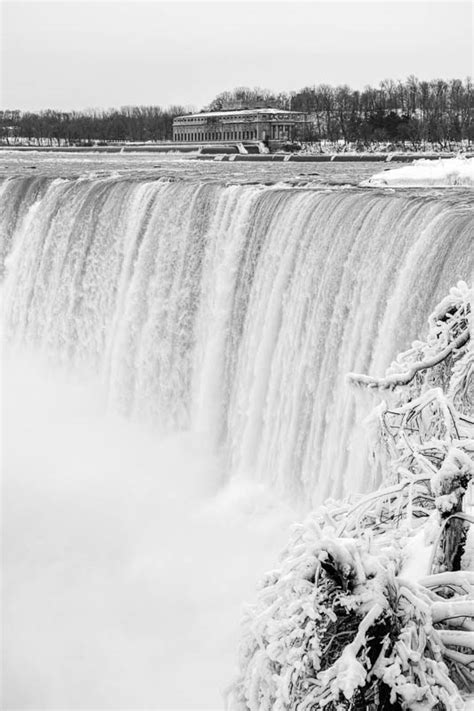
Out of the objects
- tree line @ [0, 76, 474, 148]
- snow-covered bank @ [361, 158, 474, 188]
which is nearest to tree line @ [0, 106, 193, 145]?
tree line @ [0, 76, 474, 148]

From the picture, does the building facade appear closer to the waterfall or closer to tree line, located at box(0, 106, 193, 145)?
tree line, located at box(0, 106, 193, 145)

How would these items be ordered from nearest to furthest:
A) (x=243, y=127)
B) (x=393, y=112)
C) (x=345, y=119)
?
(x=393, y=112) → (x=345, y=119) → (x=243, y=127)

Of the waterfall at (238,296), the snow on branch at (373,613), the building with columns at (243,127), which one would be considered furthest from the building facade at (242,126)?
the snow on branch at (373,613)

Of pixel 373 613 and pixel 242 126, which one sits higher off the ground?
pixel 242 126

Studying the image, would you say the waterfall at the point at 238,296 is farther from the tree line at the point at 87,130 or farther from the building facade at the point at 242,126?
the tree line at the point at 87,130

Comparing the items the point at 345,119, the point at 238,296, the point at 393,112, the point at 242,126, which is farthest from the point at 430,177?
the point at 242,126

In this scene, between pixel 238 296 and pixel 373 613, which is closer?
pixel 373 613

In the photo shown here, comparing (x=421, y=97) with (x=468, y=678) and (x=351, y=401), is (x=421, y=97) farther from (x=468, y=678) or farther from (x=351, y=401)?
(x=468, y=678)

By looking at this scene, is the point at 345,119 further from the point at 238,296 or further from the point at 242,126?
the point at 238,296
